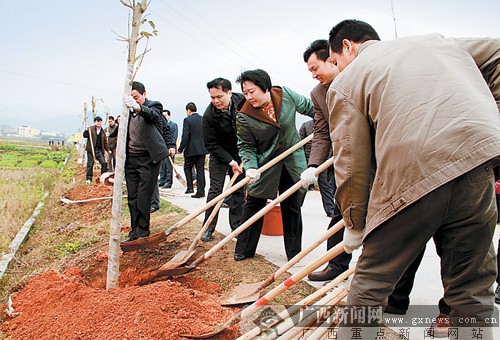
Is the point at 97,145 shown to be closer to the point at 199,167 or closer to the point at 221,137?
the point at 199,167

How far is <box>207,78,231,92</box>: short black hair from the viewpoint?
4.00m

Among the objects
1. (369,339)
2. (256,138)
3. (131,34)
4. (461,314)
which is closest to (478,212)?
(461,314)

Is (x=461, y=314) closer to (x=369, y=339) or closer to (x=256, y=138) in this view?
(x=369, y=339)

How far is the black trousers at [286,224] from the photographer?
3445 millimetres

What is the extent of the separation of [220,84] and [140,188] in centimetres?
149

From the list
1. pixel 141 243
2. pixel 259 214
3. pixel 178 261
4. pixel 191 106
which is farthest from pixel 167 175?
pixel 259 214

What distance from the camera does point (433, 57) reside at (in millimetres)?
1478

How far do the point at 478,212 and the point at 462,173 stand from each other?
0.20 metres

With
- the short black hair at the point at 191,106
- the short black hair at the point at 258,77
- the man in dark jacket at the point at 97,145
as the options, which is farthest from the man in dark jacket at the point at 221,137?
the man in dark jacket at the point at 97,145

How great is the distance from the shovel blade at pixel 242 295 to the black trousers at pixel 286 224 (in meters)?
0.78

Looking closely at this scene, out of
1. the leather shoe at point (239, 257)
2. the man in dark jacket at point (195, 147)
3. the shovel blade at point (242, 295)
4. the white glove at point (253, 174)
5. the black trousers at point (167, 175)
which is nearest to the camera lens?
the shovel blade at point (242, 295)

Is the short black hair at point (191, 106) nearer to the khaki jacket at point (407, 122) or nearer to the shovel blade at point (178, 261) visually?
the shovel blade at point (178, 261)

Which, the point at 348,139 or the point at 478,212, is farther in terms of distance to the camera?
the point at 348,139

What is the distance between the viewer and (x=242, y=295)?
2715 mm
